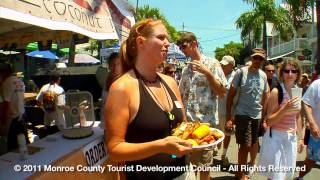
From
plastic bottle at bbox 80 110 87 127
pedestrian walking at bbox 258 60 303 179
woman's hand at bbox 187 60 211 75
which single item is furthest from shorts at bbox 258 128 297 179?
plastic bottle at bbox 80 110 87 127

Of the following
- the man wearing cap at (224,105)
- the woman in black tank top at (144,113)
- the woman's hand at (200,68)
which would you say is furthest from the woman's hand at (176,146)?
the man wearing cap at (224,105)

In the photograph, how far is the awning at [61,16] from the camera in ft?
8.68

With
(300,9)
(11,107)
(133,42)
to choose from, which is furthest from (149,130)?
(300,9)

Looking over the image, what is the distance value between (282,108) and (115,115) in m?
2.89

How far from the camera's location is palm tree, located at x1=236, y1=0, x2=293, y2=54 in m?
32.4

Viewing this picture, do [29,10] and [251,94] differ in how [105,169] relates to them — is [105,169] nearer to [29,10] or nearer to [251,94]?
[29,10]

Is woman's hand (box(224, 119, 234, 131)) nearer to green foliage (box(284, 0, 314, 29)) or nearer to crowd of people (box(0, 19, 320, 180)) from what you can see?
crowd of people (box(0, 19, 320, 180))

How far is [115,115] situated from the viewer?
2.23 m

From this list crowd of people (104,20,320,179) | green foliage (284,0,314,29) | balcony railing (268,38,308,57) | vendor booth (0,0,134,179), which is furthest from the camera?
balcony railing (268,38,308,57)

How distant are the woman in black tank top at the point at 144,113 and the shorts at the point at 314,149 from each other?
3.25 meters

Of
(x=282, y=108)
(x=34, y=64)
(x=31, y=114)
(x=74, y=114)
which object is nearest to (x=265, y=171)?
(x=282, y=108)

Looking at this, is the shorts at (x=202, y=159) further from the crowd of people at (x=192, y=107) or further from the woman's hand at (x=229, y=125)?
the woman's hand at (x=229, y=125)

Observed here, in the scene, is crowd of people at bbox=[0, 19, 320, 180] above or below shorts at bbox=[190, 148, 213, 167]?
above

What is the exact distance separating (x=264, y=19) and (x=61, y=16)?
32.4 meters
